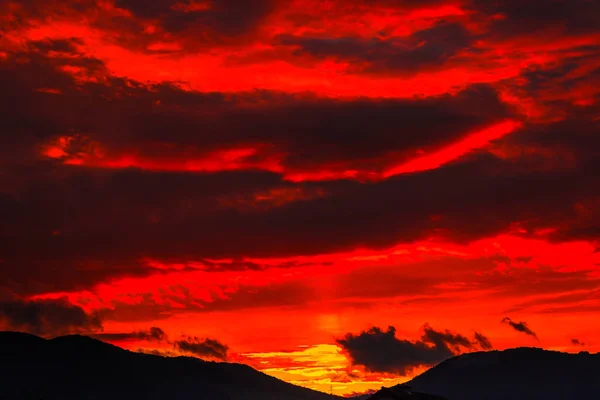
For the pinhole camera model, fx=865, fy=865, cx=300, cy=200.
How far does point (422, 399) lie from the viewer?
15038 centimetres

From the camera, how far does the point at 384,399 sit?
150m

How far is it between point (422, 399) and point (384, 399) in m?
6.64
